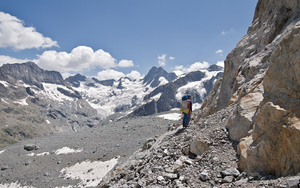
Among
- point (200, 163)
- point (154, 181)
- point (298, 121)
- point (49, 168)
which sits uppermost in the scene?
point (298, 121)

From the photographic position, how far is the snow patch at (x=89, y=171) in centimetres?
2541

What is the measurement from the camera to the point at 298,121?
19.3 feet

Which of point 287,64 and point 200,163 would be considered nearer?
point 287,64

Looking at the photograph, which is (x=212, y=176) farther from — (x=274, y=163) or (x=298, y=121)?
(x=298, y=121)

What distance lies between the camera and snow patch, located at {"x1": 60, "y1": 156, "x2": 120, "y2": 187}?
83.4 ft

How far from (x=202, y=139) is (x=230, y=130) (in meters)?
1.57

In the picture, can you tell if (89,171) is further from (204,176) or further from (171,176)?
(204,176)

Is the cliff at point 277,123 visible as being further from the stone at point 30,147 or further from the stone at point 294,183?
the stone at point 30,147

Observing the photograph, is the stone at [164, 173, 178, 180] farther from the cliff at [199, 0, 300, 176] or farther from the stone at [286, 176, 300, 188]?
the stone at [286, 176, 300, 188]

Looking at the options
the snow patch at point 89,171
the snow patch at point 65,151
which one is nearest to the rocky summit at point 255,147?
the snow patch at point 89,171

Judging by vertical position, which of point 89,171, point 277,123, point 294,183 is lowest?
point 89,171

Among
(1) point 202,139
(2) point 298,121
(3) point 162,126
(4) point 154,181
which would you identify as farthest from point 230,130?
(3) point 162,126

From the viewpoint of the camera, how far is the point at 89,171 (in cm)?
2784

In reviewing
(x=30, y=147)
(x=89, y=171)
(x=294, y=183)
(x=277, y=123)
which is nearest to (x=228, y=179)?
(x=294, y=183)
